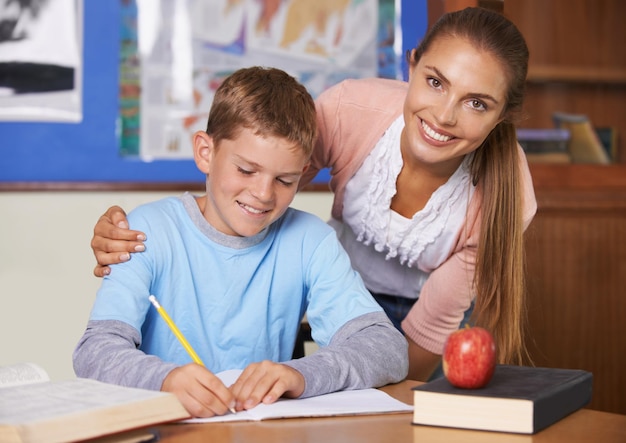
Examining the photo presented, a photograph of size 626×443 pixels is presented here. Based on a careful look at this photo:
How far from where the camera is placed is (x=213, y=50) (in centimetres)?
260

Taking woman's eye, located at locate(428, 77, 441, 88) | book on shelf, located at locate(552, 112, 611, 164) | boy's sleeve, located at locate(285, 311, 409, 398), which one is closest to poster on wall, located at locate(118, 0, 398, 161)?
book on shelf, located at locate(552, 112, 611, 164)

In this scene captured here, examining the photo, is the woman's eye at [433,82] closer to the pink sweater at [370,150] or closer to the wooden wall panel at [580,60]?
the pink sweater at [370,150]

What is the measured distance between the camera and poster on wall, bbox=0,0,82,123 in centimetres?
246

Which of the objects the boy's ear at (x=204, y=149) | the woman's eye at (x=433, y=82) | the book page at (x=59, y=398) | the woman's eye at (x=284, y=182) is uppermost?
the woman's eye at (x=433, y=82)

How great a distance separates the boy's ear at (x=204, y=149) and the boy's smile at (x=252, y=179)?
0.02 metres

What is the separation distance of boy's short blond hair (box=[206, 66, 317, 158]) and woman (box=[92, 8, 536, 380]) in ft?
0.78

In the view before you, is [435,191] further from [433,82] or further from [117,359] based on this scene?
[117,359]

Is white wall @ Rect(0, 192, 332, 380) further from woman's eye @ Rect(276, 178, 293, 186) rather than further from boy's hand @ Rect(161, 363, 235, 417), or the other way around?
boy's hand @ Rect(161, 363, 235, 417)

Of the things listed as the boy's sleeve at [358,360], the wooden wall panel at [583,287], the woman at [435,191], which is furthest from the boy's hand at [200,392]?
the wooden wall panel at [583,287]

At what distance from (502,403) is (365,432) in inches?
6.0

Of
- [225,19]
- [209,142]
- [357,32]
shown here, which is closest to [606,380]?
[357,32]

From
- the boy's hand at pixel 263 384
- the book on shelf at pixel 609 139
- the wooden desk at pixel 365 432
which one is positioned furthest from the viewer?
the book on shelf at pixel 609 139

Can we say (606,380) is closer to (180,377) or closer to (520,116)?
(520,116)

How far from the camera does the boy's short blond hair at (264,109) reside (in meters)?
1.34
